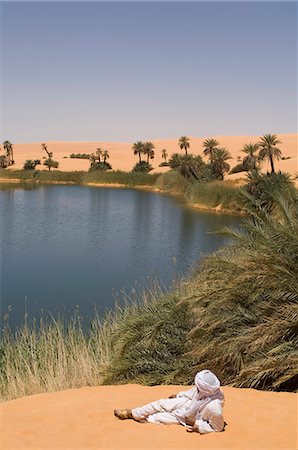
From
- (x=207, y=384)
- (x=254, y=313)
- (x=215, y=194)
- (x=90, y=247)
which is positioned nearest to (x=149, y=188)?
(x=215, y=194)

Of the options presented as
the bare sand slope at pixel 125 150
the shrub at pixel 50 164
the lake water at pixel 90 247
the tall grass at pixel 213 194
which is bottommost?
the lake water at pixel 90 247

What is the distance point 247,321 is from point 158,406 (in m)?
2.27

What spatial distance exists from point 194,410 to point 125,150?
11280cm

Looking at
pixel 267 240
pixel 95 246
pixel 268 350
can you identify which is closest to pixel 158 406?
pixel 268 350

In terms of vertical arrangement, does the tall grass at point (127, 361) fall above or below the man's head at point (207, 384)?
below

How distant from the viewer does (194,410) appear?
5.32 meters

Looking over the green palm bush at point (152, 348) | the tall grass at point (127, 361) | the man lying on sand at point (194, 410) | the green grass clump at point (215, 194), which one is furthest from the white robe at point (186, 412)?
the green grass clump at point (215, 194)

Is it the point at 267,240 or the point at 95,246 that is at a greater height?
the point at 267,240

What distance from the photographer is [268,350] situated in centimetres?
691

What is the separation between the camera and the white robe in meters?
5.18

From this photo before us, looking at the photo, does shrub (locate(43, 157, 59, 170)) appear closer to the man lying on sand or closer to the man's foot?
the man's foot

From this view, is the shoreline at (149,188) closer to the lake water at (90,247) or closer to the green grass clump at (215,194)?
the green grass clump at (215,194)

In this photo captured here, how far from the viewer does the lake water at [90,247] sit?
1677 centimetres

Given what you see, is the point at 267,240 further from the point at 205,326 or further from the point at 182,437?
the point at 182,437
